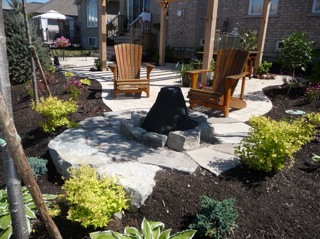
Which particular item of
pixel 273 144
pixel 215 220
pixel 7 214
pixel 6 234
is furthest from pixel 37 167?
pixel 273 144

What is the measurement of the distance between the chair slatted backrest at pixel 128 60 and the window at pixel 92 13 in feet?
51.6

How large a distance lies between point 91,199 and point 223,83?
3.67m

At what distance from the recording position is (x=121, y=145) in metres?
3.10

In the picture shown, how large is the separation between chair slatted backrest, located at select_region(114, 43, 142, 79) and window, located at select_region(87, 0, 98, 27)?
51.6 ft

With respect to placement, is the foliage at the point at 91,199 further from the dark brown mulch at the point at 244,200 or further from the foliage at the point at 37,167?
the foliage at the point at 37,167

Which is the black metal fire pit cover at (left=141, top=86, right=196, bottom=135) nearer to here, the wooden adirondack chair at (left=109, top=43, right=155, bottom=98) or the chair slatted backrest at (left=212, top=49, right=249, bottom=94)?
the chair slatted backrest at (left=212, top=49, right=249, bottom=94)

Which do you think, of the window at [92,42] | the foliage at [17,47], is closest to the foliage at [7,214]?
the foliage at [17,47]

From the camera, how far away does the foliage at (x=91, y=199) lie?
1.76m

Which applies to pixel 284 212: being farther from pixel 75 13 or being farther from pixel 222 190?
pixel 75 13

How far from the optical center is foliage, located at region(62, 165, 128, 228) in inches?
69.3

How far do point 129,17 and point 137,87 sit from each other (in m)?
13.1

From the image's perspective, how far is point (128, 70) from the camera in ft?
19.2

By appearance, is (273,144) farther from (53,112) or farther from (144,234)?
(53,112)

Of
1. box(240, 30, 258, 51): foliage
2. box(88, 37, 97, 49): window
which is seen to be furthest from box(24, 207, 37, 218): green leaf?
box(88, 37, 97, 49): window
